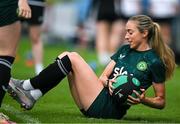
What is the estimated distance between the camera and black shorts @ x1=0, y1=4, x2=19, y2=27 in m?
8.04

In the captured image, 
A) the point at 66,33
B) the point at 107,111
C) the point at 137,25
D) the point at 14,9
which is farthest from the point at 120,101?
the point at 66,33

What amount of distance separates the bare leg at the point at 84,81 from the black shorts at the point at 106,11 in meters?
7.74

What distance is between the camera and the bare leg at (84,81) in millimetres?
8586

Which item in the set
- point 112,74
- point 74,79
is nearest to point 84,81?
point 74,79

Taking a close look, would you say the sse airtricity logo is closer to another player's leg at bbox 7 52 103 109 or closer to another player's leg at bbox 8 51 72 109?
another player's leg at bbox 7 52 103 109

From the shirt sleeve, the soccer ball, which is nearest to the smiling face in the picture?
the shirt sleeve

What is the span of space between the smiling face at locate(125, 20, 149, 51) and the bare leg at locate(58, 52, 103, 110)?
54 cm

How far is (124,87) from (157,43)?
2.09 ft

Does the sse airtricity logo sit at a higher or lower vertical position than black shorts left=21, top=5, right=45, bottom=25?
higher

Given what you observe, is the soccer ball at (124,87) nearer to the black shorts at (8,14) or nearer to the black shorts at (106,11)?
the black shorts at (8,14)

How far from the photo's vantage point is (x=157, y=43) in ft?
28.3

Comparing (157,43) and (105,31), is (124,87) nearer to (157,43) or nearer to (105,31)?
(157,43)

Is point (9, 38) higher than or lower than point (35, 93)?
higher

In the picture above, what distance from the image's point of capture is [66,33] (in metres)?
29.0
